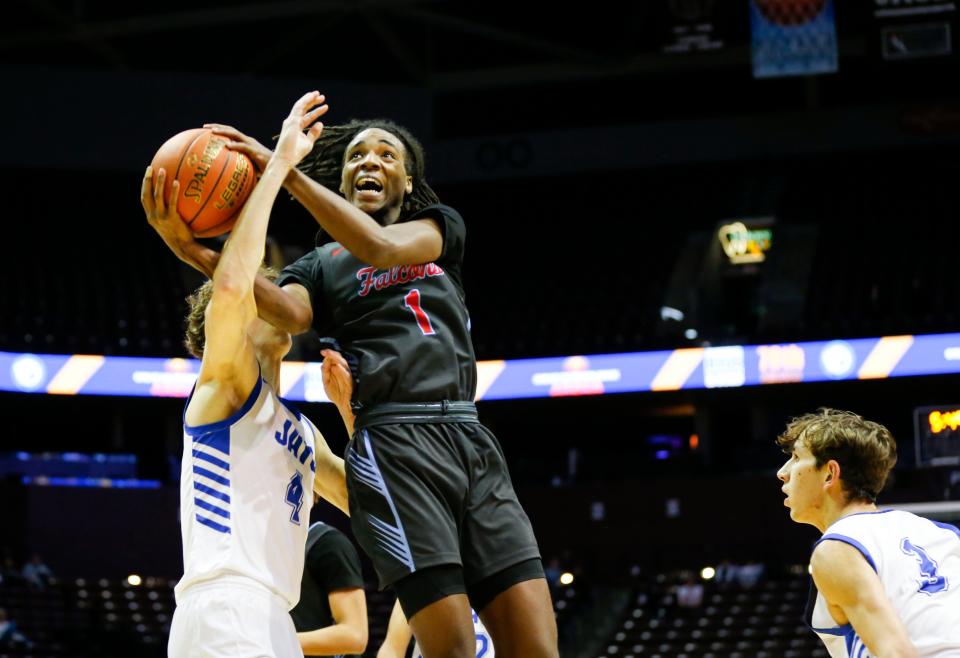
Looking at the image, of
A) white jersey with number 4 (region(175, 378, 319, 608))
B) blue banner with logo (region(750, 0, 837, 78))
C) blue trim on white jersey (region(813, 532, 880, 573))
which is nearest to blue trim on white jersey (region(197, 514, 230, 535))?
white jersey with number 4 (region(175, 378, 319, 608))

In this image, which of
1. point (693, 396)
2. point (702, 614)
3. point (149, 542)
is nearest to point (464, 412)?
point (702, 614)

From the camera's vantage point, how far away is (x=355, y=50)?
2138 cm

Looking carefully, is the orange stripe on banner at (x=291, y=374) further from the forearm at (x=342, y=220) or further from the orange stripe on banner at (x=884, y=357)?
the forearm at (x=342, y=220)

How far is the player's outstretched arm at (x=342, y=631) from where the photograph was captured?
4.01 meters

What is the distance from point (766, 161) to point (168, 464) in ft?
35.5

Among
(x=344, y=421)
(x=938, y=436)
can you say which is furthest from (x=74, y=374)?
(x=344, y=421)

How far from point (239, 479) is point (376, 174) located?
946mm

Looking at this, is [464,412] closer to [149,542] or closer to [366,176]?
[366,176]

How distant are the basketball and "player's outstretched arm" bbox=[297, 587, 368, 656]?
1.45 metres

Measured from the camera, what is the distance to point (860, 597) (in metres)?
3.11

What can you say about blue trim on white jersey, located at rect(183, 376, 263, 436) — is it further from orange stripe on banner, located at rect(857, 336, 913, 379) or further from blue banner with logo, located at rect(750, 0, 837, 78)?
orange stripe on banner, located at rect(857, 336, 913, 379)

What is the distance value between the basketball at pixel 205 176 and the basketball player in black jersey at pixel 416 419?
0.06 metres

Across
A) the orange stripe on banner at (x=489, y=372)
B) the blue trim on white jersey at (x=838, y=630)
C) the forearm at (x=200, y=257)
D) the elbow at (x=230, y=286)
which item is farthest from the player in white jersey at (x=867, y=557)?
the orange stripe on banner at (x=489, y=372)

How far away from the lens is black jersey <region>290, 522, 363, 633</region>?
14.0 ft
